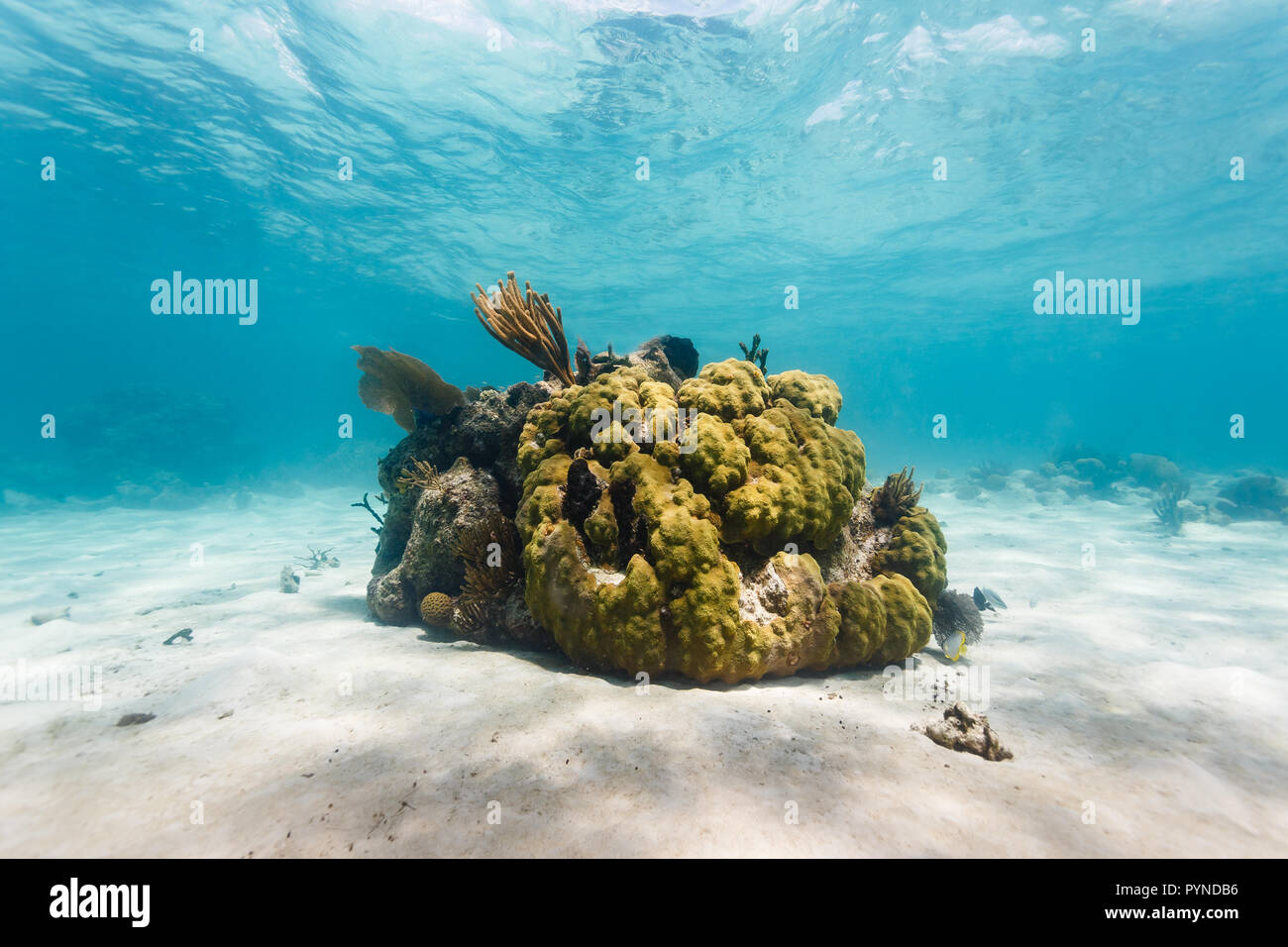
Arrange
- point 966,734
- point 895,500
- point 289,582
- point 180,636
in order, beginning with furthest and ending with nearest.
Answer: point 289,582
point 895,500
point 180,636
point 966,734

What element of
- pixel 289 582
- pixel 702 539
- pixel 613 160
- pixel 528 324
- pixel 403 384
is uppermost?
pixel 613 160

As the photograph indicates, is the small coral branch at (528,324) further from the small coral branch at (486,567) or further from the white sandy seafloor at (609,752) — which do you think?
the white sandy seafloor at (609,752)

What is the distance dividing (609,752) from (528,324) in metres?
5.63

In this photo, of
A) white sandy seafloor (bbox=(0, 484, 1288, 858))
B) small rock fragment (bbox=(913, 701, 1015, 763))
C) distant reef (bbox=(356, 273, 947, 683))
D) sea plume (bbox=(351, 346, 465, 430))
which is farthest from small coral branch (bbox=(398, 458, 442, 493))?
small rock fragment (bbox=(913, 701, 1015, 763))

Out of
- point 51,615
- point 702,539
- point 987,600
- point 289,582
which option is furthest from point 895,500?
point 51,615

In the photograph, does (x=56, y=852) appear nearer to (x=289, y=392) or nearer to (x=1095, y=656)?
(x=1095, y=656)

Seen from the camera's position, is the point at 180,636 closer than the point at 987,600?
Yes

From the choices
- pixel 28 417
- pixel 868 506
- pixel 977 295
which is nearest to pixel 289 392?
pixel 28 417

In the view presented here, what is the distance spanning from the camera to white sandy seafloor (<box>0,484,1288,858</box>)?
2.52 metres

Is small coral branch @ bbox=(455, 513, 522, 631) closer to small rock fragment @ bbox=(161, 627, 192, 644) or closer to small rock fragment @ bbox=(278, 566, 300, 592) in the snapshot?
small rock fragment @ bbox=(161, 627, 192, 644)

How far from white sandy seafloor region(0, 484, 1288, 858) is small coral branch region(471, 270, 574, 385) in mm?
3971

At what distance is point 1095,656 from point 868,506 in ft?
10.0

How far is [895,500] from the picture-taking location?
7.29 meters

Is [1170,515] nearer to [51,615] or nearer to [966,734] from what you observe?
[966,734]
